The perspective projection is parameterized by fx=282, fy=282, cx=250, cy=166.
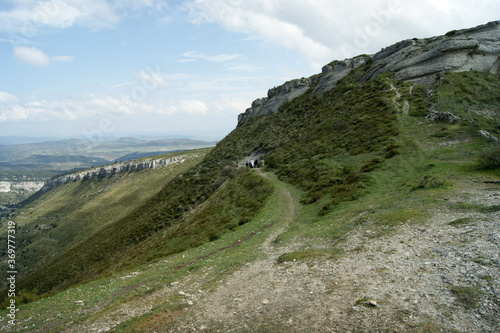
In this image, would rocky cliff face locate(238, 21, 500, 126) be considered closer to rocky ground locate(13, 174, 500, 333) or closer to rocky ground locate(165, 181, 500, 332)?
rocky ground locate(13, 174, 500, 333)

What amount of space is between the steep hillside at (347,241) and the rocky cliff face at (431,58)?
0.61 meters

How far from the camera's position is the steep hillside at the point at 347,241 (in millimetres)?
11016

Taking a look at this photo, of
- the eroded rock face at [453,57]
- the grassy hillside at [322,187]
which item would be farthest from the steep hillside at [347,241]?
the eroded rock face at [453,57]

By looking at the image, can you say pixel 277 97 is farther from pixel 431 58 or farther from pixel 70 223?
pixel 70 223

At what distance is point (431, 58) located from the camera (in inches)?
2469

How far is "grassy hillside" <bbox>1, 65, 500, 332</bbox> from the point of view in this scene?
19.4 metres

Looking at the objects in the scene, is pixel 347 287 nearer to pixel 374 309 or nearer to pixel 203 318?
pixel 374 309

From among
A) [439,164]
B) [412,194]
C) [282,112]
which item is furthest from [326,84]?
[412,194]

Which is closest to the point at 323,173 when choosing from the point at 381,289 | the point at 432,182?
the point at 432,182

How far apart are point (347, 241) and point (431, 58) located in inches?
2491

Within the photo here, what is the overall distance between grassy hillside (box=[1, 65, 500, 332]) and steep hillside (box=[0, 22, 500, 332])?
0.71 feet

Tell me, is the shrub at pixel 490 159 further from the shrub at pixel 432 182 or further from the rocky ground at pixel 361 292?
the rocky ground at pixel 361 292

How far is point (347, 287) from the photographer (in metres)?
12.4

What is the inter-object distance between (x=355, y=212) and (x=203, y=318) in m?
16.3
